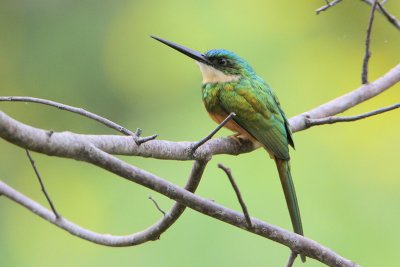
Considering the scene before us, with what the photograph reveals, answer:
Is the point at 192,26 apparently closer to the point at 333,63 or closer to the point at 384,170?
the point at 333,63

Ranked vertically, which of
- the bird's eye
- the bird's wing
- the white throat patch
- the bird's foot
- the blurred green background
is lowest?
the blurred green background

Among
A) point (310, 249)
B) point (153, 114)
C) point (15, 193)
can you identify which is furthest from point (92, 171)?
point (310, 249)

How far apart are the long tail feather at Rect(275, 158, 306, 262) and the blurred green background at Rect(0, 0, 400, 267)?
Result: 1.15 meters

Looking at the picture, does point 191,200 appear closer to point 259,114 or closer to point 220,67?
point 259,114

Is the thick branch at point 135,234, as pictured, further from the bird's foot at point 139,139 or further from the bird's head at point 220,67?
the bird's head at point 220,67

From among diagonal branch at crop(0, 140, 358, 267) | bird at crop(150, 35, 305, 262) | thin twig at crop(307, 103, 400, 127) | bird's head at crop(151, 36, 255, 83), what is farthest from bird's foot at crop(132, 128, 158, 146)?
bird's head at crop(151, 36, 255, 83)

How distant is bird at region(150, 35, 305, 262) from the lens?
2561mm

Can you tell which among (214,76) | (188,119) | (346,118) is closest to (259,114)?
(214,76)

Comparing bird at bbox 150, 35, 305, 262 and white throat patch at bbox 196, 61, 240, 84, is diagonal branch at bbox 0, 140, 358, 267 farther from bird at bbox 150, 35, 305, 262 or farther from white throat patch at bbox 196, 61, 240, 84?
white throat patch at bbox 196, 61, 240, 84

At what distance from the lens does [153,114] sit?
15.0ft

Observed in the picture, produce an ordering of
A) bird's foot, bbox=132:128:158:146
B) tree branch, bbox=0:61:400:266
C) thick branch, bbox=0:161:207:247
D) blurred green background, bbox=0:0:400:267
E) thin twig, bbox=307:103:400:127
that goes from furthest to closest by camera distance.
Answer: blurred green background, bbox=0:0:400:267 < thin twig, bbox=307:103:400:127 < thick branch, bbox=0:161:207:247 < bird's foot, bbox=132:128:158:146 < tree branch, bbox=0:61:400:266

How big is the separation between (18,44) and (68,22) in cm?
39

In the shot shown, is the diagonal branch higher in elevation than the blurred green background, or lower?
higher

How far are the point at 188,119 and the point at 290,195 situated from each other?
1889mm
